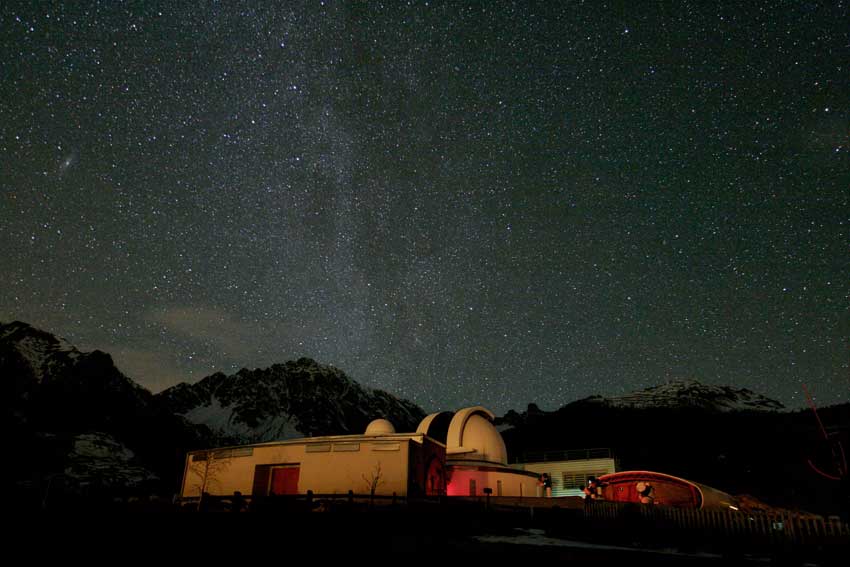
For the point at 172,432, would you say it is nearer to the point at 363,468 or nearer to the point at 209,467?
the point at 209,467

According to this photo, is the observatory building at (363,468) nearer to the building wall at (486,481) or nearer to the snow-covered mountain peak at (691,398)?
the building wall at (486,481)

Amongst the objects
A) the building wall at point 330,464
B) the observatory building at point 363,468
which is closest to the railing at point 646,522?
the building wall at point 330,464

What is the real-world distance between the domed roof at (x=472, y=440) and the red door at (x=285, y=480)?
31.2 feet

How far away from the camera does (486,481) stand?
29.5 meters

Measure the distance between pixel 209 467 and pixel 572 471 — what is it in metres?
23.2

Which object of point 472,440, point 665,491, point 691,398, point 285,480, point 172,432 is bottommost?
point 665,491

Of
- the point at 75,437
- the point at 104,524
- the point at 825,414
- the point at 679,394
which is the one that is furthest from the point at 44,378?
the point at 679,394

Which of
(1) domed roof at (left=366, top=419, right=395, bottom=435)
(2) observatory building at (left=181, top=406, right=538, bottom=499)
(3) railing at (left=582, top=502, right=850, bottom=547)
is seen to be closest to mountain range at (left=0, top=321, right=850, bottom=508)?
(2) observatory building at (left=181, top=406, right=538, bottom=499)

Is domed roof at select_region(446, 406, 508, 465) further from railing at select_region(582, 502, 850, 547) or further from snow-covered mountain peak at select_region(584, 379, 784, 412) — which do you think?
snow-covered mountain peak at select_region(584, 379, 784, 412)

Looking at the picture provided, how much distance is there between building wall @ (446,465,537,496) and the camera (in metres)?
28.9

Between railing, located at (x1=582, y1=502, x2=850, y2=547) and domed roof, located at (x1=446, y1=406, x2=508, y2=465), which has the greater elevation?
domed roof, located at (x1=446, y1=406, x2=508, y2=465)

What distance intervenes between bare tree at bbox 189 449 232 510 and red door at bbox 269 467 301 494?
3258 millimetres

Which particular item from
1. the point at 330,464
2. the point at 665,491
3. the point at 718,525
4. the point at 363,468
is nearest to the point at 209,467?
the point at 330,464

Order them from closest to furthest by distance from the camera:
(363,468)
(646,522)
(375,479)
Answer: (646,522)
(375,479)
(363,468)
